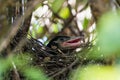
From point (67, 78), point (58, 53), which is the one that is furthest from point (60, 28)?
point (67, 78)

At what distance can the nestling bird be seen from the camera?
3158 millimetres

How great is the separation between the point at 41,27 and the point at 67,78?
1.07 m

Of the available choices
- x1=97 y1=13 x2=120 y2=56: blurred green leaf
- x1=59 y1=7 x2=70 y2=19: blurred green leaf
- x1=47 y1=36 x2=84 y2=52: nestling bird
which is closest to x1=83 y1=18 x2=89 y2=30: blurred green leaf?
x1=47 y1=36 x2=84 y2=52: nestling bird

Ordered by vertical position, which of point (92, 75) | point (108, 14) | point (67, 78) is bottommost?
point (67, 78)

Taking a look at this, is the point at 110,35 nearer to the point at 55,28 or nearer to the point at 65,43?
the point at 65,43

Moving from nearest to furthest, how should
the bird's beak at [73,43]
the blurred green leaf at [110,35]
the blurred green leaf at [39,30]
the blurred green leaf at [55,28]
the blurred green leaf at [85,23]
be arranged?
the blurred green leaf at [110,35], the bird's beak at [73,43], the blurred green leaf at [85,23], the blurred green leaf at [39,30], the blurred green leaf at [55,28]

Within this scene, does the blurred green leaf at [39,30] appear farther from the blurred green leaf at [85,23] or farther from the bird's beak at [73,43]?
the blurred green leaf at [85,23]

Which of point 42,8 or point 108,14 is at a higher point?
point 42,8

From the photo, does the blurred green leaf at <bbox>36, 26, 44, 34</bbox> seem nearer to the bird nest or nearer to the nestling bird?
the nestling bird

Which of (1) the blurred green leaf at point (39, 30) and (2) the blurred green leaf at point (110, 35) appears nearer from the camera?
(2) the blurred green leaf at point (110, 35)

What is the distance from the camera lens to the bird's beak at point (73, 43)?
123 inches

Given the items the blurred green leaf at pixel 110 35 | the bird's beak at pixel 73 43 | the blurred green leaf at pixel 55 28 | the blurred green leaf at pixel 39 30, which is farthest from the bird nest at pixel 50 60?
the blurred green leaf at pixel 110 35

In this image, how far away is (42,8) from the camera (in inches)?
131

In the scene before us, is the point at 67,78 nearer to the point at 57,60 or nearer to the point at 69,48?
the point at 57,60
